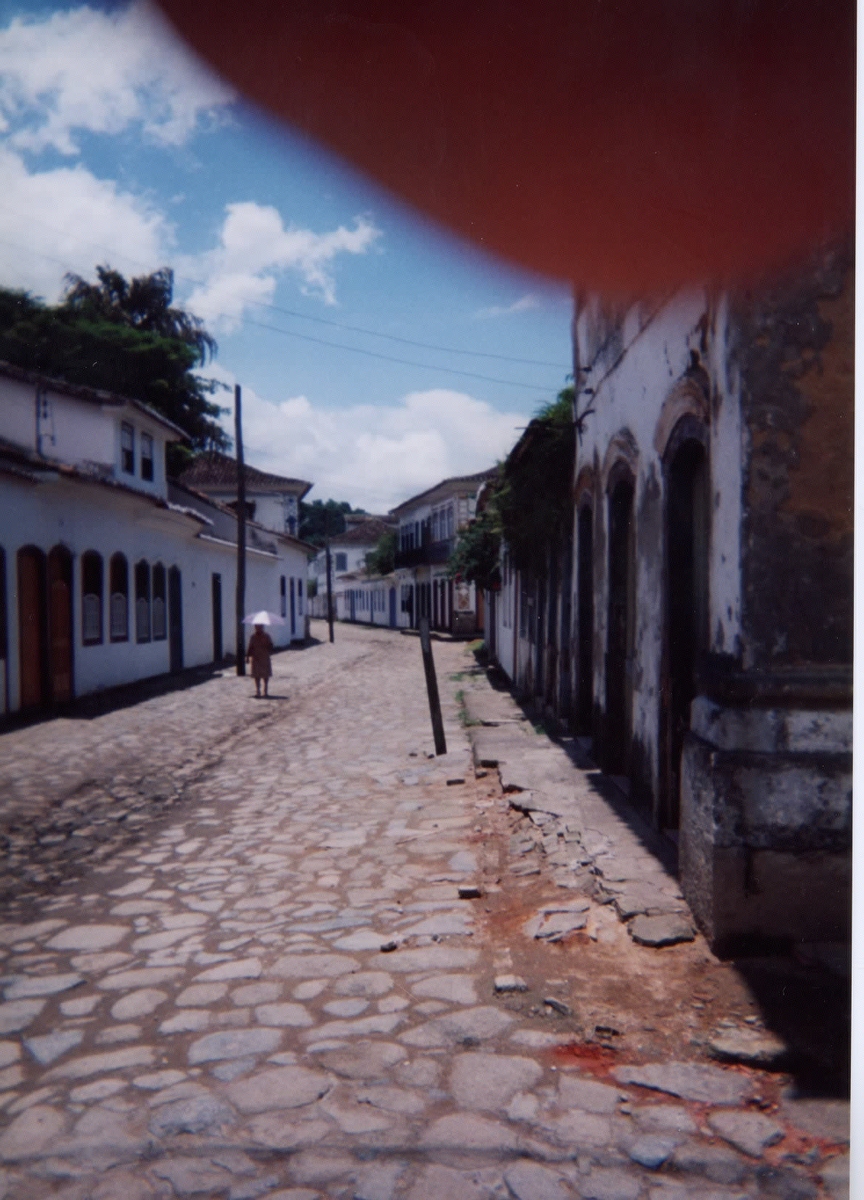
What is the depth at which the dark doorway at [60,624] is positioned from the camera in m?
11.8

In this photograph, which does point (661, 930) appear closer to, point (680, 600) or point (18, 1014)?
point (680, 600)

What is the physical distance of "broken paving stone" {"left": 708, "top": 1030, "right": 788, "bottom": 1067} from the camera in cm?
284

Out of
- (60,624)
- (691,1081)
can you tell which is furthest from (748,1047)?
(60,624)

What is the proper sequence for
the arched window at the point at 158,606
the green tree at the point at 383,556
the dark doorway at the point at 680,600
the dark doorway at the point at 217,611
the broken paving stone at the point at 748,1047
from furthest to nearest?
the green tree at the point at 383,556 → the dark doorway at the point at 217,611 → the arched window at the point at 158,606 → the dark doorway at the point at 680,600 → the broken paving stone at the point at 748,1047

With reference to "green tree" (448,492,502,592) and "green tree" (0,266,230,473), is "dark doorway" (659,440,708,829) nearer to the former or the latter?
"green tree" (0,266,230,473)

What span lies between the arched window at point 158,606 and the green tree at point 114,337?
10875mm

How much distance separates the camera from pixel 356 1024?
3193 mm

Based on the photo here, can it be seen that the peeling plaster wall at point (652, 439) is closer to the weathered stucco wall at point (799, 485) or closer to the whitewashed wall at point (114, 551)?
the weathered stucco wall at point (799, 485)

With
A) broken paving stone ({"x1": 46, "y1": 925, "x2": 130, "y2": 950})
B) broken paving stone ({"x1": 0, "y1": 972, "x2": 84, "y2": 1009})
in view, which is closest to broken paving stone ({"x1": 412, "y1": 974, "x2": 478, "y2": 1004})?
broken paving stone ({"x1": 0, "y1": 972, "x2": 84, "y2": 1009})

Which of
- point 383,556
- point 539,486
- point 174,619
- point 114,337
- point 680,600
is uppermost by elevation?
point 114,337

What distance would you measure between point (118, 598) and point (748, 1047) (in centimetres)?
1306

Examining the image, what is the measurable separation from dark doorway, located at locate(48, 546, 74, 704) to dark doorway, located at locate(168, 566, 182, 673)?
4278 mm

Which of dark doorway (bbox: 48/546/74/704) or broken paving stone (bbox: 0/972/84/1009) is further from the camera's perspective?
dark doorway (bbox: 48/546/74/704)

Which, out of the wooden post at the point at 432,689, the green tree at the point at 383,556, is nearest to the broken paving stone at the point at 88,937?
the wooden post at the point at 432,689
